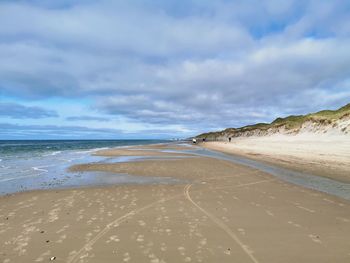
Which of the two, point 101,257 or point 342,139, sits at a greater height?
point 342,139

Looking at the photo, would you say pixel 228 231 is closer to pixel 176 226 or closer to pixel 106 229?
pixel 176 226

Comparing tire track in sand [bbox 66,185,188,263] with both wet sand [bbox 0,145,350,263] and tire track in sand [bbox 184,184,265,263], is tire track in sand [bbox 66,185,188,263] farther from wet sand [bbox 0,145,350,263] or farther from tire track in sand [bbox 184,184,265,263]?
tire track in sand [bbox 184,184,265,263]

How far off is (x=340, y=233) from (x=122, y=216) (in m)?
6.42

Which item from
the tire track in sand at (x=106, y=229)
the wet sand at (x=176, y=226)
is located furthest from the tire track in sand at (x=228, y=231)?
the tire track in sand at (x=106, y=229)

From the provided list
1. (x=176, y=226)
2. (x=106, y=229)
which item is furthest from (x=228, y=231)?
(x=106, y=229)

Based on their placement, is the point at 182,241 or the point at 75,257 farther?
the point at 182,241

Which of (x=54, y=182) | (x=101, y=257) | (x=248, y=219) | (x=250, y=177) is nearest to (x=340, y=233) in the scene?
(x=248, y=219)

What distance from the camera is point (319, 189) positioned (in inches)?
511

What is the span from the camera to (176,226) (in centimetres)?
785

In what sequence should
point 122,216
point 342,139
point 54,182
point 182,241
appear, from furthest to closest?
point 342,139
point 54,182
point 122,216
point 182,241

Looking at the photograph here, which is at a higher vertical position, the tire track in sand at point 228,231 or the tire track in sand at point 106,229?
the tire track in sand at point 228,231

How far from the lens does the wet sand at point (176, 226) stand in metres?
6.02

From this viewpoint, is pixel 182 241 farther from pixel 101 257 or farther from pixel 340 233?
pixel 340 233

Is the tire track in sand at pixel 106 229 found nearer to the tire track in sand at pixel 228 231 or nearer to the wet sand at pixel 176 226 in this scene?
the wet sand at pixel 176 226
